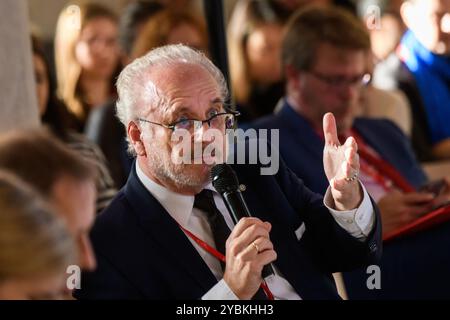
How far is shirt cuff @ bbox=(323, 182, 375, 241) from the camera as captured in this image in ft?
5.28

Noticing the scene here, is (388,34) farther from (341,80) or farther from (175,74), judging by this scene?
(175,74)

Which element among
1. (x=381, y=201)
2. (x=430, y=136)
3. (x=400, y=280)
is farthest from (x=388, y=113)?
(x=400, y=280)

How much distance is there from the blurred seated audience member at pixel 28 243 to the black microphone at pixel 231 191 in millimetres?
397

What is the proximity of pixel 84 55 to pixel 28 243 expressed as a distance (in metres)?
2.37

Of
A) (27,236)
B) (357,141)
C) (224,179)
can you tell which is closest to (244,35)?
(357,141)

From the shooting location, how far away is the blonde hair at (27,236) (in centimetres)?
105

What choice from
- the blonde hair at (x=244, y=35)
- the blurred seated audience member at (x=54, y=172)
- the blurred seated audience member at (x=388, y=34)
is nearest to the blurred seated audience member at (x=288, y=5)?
the blonde hair at (x=244, y=35)

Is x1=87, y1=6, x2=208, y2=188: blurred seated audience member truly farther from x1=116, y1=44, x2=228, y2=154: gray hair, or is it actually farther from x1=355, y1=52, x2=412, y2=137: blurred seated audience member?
x1=355, y1=52, x2=412, y2=137: blurred seated audience member

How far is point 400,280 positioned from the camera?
187 centimetres

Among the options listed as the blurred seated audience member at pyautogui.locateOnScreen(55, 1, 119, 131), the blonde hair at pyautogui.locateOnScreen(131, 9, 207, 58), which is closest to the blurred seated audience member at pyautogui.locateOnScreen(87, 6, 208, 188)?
the blonde hair at pyautogui.locateOnScreen(131, 9, 207, 58)

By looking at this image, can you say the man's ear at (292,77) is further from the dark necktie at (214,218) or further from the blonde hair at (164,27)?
the dark necktie at (214,218)

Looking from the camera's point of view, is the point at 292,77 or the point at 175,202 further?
the point at 292,77

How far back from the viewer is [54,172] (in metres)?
1.24

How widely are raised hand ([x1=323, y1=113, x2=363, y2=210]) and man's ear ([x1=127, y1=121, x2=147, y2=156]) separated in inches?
11.8
